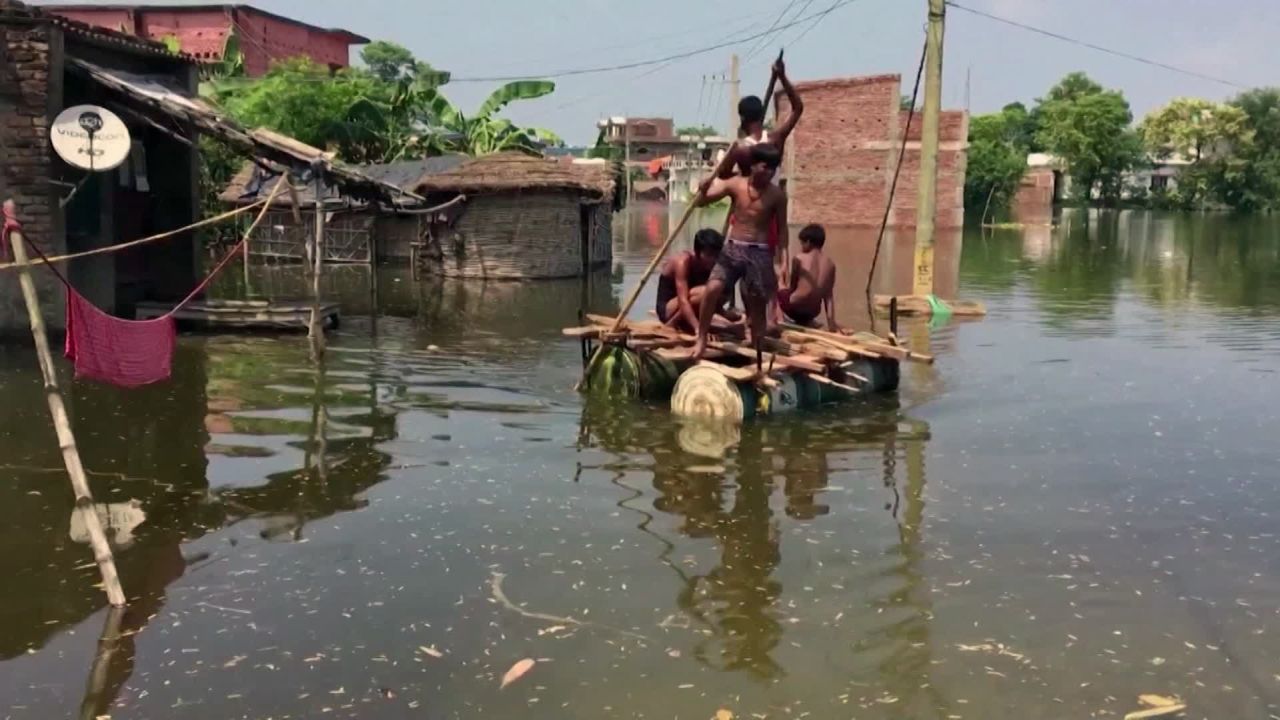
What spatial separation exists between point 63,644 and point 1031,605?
4.53 meters

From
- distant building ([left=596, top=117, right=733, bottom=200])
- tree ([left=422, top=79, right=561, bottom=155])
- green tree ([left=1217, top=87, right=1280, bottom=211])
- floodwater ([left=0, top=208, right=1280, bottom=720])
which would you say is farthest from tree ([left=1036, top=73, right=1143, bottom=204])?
floodwater ([left=0, top=208, right=1280, bottom=720])

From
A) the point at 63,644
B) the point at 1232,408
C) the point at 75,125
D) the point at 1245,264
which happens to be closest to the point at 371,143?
the point at 75,125

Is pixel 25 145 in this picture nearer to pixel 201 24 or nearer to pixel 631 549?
pixel 631 549

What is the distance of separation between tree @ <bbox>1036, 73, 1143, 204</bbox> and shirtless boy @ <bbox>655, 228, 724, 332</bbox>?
6600cm

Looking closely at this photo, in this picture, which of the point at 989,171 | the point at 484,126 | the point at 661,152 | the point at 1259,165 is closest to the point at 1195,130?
the point at 1259,165

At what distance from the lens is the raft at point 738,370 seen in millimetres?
9164

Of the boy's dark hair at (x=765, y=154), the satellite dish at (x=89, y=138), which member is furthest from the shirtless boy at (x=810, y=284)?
the satellite dish at (x=89, y=138)

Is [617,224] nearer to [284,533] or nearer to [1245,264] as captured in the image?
[1245,264]

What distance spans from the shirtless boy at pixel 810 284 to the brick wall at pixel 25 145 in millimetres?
7783

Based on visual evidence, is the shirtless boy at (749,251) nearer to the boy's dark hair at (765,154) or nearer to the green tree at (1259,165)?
the boy's dark hair at (765,154)

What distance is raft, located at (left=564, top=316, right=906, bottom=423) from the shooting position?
9.16 m

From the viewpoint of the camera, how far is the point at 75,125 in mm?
11375

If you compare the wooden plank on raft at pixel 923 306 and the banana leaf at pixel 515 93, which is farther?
the banana leaf at pixel 515 93

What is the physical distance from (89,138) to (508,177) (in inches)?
446
